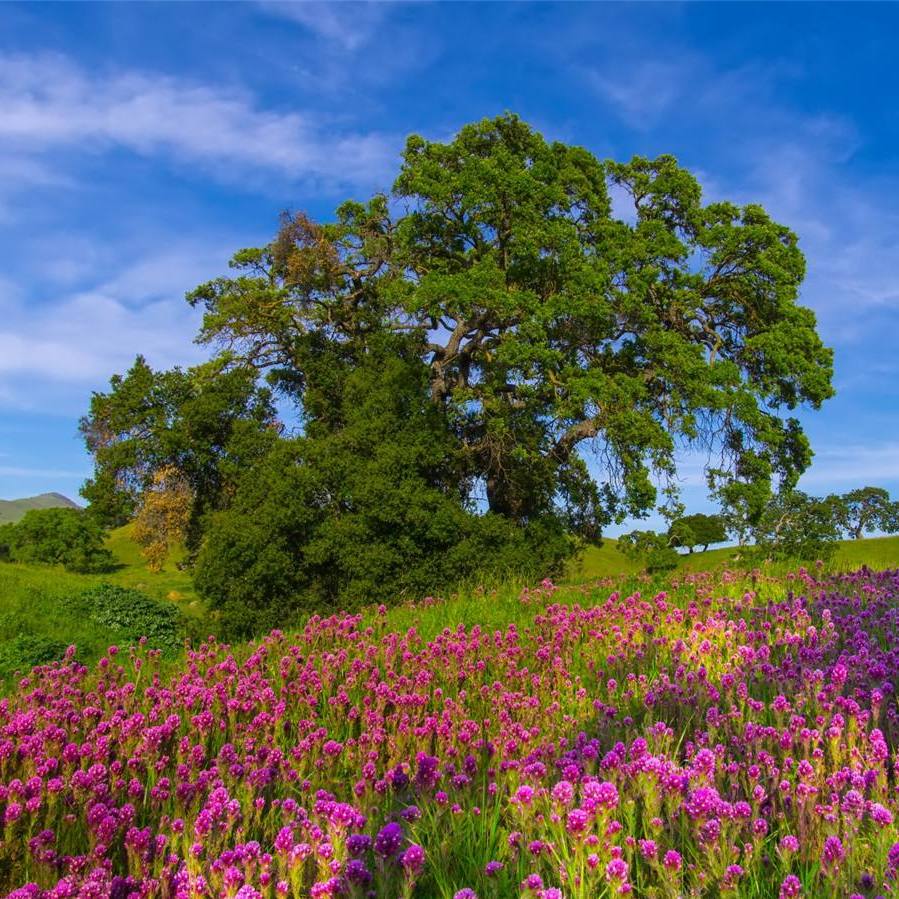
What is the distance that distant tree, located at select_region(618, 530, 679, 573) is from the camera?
19125 mm

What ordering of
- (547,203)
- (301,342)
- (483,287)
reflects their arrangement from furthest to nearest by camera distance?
(301,342) → (547,203) → (483,287)

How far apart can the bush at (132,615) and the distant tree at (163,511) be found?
226cm

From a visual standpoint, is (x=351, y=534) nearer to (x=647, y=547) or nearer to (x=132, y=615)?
(x=132, y=615)

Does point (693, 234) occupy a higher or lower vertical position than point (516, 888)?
higher

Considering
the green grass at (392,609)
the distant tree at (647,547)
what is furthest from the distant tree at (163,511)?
the distant tree at (647,547)

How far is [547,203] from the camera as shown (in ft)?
66.9

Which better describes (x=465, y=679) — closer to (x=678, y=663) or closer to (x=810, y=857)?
(x=678, y=663)

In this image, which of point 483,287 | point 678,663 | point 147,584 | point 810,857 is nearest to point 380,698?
point 678,663

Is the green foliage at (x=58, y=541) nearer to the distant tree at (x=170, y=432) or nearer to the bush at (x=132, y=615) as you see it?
the distant tree at (x=170, y=432)

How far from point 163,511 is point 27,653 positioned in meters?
9.39

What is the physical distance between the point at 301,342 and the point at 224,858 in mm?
21263

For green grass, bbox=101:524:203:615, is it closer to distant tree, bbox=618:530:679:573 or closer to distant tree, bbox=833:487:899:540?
distant tree, bbox=618:530:679:573

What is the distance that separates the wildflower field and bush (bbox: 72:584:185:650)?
1092 centimetres

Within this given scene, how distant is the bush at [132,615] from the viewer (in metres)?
18.3
